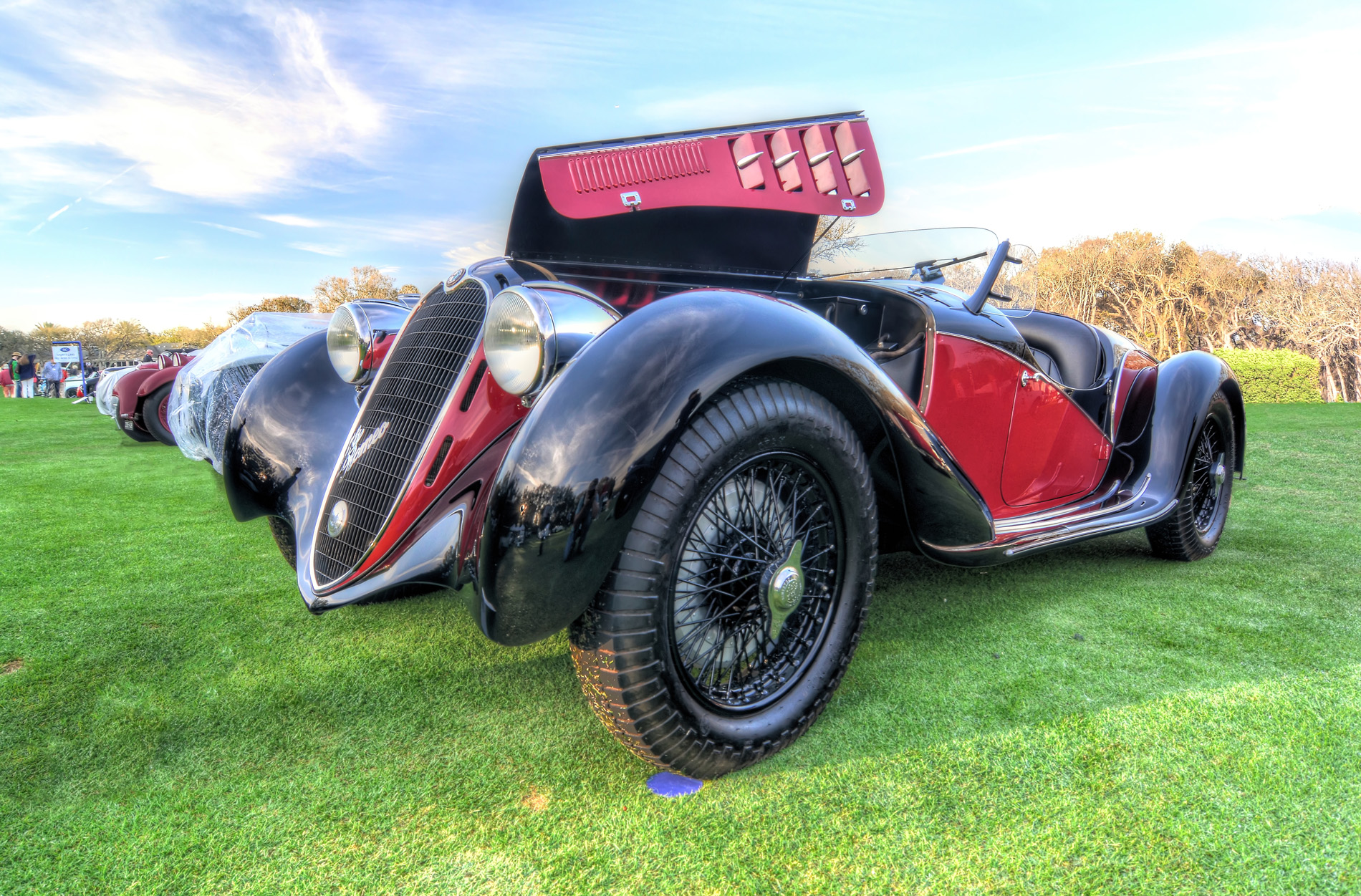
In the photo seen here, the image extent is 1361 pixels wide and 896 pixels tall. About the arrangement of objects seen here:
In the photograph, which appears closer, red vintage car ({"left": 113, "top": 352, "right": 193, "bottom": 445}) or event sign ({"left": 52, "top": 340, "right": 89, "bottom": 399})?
red vintage car ({"left": 113, "top": 352, "right": 193, "bottom": 445})

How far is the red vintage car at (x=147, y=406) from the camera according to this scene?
8.42m

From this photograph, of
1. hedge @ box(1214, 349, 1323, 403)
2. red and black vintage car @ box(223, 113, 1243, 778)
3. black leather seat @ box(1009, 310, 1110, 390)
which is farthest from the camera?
hedge @ box(1214, 349, 1323, 403)

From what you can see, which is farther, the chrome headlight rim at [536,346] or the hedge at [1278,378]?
the hedge at [1278,378]

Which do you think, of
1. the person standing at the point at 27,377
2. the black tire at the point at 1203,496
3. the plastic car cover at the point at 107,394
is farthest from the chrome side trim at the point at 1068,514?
the person standing at the point at 27,377

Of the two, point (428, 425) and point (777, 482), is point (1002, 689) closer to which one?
point (777, 482)

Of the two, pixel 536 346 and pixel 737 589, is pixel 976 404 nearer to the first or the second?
pixel 737 589

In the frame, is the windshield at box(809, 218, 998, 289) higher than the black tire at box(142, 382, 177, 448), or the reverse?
the windshield at box(809, 218, 998, 289)

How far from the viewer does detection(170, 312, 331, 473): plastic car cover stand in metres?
6.27

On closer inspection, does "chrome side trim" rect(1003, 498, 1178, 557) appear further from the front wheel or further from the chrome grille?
the front wheel

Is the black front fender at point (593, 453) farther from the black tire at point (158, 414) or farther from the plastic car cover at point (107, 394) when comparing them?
the plastic car cover at point (107, 394)

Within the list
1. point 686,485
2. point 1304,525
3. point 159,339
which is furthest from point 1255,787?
point 159,339

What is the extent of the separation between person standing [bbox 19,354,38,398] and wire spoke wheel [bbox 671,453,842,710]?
29087mm

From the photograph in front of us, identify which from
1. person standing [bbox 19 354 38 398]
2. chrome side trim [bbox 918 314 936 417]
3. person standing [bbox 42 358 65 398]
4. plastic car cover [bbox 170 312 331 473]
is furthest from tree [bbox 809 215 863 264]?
person standing [bbox 42 358 65 398]

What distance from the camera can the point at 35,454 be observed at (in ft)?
23.8
